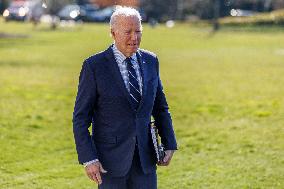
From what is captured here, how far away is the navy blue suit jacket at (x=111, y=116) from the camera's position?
5055 millimetres

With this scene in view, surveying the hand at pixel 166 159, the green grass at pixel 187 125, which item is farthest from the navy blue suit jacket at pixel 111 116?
the green grass at pixel 187 125

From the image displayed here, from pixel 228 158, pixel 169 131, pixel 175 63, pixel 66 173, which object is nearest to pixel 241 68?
pixel 175 63

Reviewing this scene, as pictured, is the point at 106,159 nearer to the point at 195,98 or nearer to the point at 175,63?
the point at 195,98

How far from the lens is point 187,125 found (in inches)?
534

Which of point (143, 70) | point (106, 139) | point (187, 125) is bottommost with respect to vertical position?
point (187, 125)

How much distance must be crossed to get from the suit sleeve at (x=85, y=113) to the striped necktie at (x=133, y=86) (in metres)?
0.30

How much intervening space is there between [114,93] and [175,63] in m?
24.8

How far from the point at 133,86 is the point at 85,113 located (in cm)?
44

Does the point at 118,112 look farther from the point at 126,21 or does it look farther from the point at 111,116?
the point at 126,21

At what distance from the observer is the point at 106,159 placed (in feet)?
17.1

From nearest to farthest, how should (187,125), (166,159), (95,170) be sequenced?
(95,170)
(166,159)
(187,125)

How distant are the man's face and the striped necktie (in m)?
0.17

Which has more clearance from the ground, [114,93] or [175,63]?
[114,93]

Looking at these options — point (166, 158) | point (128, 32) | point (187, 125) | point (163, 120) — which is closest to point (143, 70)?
point (128, 32)
